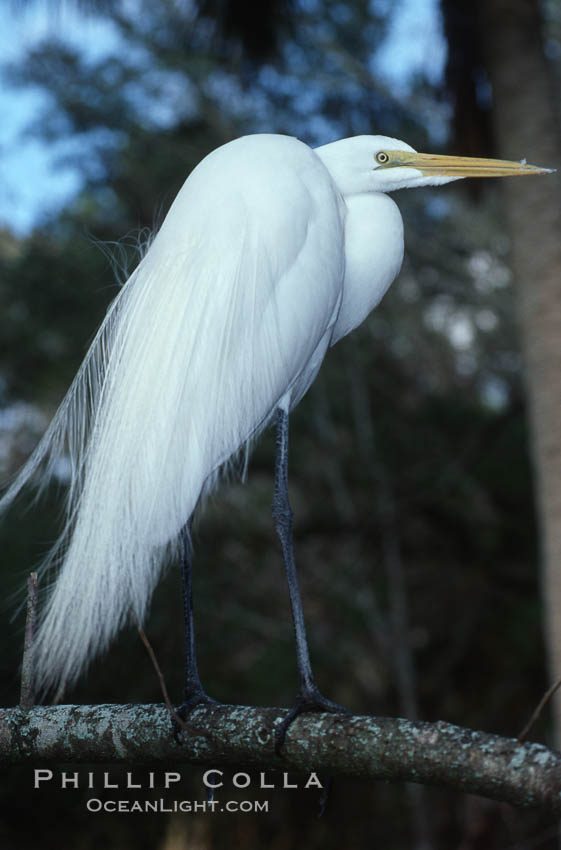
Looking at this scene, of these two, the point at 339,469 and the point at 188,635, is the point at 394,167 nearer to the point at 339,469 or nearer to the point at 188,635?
the point at 188,635

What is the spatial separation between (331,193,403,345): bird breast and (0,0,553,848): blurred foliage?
12.4ft

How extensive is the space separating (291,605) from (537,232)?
2.39 m

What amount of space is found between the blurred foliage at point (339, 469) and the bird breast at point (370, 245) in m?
A: 3.77

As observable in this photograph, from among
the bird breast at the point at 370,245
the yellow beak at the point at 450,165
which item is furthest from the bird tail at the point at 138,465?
the yellow beak at the point at 450,165

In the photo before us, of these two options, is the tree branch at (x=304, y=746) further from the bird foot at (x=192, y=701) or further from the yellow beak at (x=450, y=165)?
the yellow beak at (x=450, y=165)

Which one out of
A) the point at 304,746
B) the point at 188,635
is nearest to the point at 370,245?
the point at 188,635

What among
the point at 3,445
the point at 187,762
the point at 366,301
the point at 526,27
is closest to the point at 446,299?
the point at 3,445

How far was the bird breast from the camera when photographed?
6.53 ft

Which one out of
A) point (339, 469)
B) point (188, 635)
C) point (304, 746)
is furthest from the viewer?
point (339, 469)

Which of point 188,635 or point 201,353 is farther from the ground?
point 201,353

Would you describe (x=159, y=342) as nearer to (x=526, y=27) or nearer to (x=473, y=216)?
(x=526, y=27)

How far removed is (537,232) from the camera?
3688mm

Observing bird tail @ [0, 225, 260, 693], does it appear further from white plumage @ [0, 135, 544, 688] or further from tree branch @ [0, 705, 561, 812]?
tree branch @ [0, 705, 561, 812]

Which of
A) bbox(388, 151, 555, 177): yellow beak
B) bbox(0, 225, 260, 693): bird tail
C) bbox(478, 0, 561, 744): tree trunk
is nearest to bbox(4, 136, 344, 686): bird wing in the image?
bbox(0, 225, 260, 693): bird tail
